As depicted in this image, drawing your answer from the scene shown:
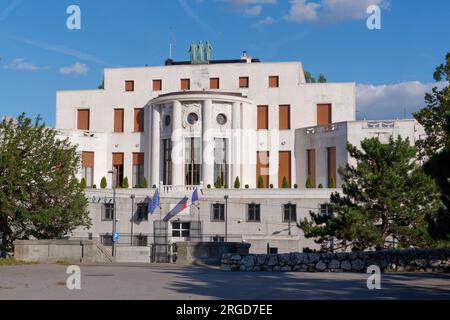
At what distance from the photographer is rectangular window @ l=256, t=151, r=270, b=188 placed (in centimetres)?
5697

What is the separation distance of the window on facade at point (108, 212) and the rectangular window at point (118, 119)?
12.7 meters

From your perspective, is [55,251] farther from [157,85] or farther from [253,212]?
[157,85]

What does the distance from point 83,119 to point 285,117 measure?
19.6 m

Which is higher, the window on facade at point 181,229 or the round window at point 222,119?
the round window at point 222,119

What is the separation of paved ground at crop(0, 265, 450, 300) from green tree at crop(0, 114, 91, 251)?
1151cm

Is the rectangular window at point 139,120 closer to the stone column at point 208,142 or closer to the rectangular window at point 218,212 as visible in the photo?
the stone column at point 208,142

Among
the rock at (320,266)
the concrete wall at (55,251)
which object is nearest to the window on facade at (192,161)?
the concrete wall at (55,251)

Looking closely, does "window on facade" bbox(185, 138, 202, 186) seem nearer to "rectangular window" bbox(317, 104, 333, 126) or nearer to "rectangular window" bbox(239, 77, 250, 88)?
"rectangular window" bbox(239, 77, 250, 88)

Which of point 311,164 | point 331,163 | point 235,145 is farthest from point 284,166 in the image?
point 235,145

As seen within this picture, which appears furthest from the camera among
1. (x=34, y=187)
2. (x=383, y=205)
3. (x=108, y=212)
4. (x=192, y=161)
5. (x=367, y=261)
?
(x=192, y=161)

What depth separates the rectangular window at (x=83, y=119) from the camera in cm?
6200

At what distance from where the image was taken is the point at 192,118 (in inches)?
2149

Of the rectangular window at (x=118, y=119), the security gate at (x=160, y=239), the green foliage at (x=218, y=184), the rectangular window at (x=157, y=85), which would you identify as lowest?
the security gate at (x=160, y=239)
